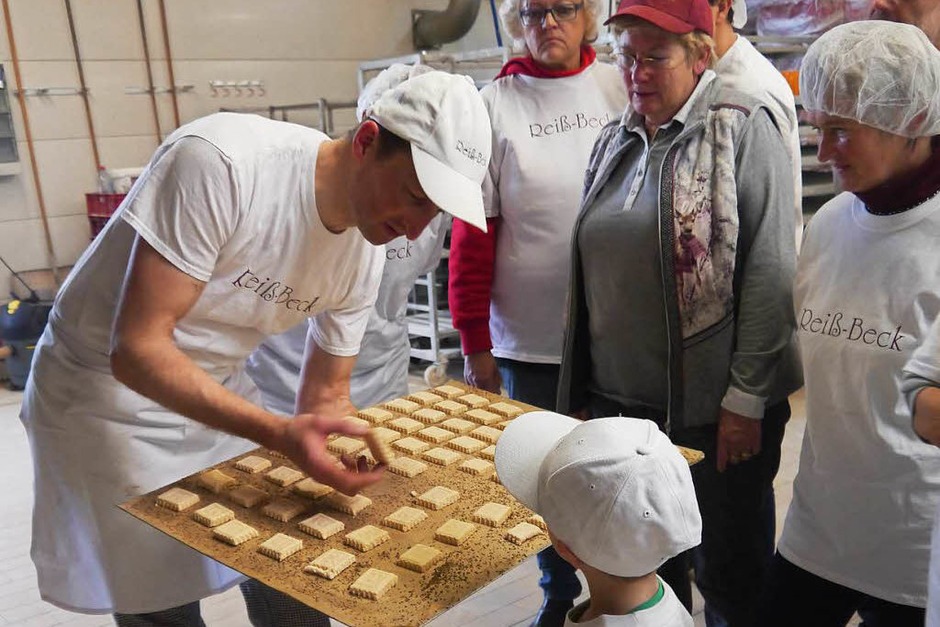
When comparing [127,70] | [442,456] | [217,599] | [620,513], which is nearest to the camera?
[620,513]

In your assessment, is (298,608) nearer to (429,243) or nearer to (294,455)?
(294,455)

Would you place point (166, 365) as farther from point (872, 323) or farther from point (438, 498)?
point (872, 323)

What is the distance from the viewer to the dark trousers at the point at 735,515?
6.36 ft

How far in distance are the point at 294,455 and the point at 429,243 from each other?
114 centimetres

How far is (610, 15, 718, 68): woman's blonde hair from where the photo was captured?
1836 mm

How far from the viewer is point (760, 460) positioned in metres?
1.95

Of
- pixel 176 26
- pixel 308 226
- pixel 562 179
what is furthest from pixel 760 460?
pixel 176 26

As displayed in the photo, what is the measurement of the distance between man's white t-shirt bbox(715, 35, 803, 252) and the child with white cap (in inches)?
38.3

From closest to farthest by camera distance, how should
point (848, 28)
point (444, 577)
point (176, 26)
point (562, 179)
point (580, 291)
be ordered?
point (444, 577)
point (848, 28)
point (580, 291)
point (562, 179)
point (176, 26)

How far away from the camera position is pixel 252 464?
1649 mm

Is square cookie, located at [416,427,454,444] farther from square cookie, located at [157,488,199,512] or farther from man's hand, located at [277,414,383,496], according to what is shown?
square cookie, located at [157,488,199,512]

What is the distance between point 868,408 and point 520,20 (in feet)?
4.98

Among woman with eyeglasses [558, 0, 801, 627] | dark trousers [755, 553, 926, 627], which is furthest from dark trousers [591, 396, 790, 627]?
dark trousers [755, 553, 926, 627]

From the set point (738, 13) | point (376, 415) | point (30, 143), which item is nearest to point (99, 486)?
point (376, 415)
